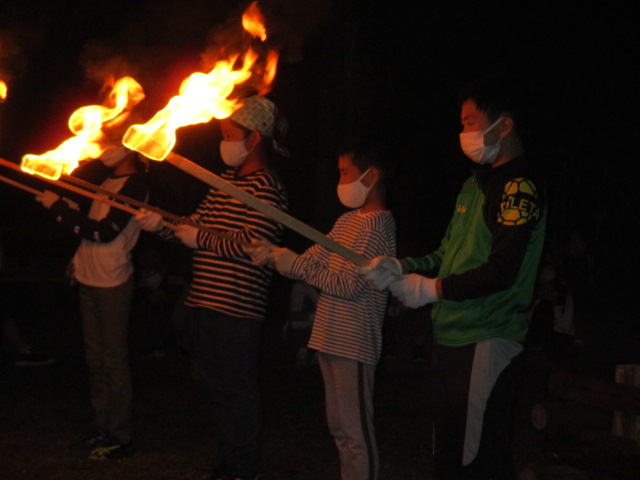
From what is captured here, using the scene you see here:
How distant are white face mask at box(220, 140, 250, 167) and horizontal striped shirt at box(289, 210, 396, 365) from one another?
74cm

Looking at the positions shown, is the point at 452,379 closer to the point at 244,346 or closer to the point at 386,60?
the point at 244,346

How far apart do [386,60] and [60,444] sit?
795cm

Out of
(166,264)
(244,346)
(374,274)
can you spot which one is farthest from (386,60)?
(374,274)

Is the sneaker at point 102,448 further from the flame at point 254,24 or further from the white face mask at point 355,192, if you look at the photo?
the flame at point 254,24

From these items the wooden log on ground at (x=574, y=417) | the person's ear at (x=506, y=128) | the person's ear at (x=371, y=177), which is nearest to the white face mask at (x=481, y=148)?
the person's ear at (x=506, y=128)

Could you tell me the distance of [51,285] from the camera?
19.8 meters

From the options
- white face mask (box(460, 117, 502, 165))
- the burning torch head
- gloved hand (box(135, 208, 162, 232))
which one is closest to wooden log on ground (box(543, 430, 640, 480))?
white face mask (box(460, 117, 502, 165))

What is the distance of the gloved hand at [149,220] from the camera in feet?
17.5

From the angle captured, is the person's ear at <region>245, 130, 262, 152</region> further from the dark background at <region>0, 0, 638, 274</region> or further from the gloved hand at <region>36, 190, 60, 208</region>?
the gloved hand at <region>36, 190, 60, 208</region>

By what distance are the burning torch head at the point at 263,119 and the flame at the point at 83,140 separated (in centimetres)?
68

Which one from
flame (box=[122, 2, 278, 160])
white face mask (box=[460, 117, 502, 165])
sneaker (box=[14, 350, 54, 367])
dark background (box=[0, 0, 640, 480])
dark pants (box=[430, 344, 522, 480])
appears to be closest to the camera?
flame (box=[122, 2, 278, 160])

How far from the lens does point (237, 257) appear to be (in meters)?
5.00

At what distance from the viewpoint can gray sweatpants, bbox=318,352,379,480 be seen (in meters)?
4.67

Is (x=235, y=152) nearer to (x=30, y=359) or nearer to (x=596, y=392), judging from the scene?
(x=596, y=392)
